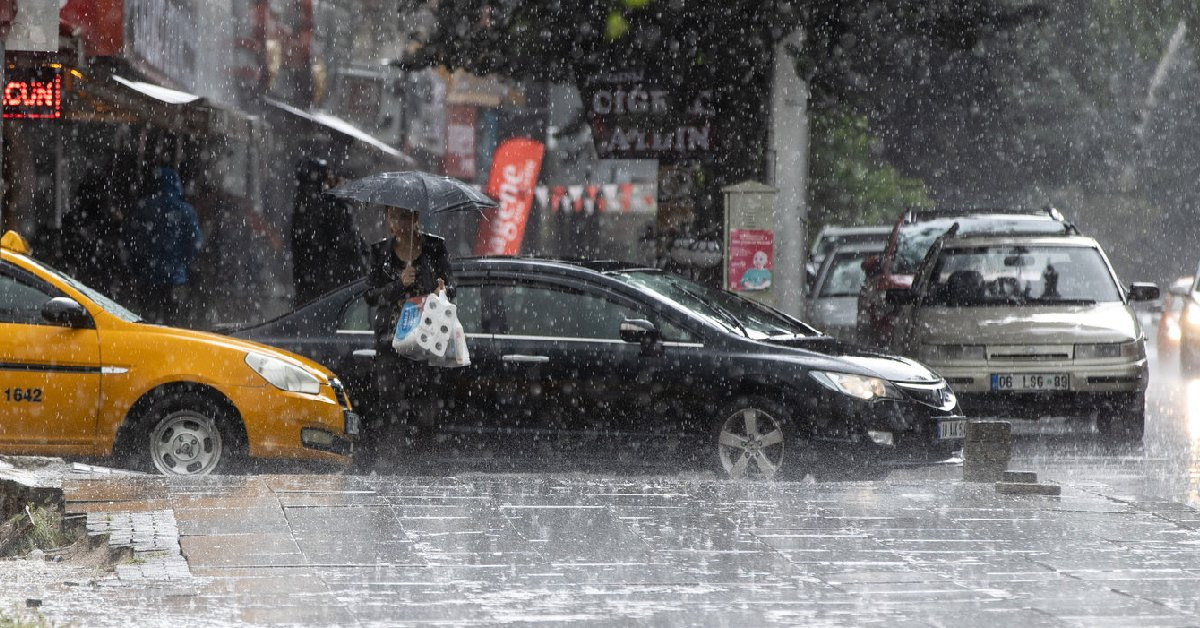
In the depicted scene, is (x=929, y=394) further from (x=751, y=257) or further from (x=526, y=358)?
(x=751, y=257)

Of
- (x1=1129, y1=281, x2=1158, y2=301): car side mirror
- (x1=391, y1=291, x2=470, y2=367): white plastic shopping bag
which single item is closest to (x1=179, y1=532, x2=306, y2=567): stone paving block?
(x1=391, y1=291, x2=470, y2=367): white plastic shopping bag

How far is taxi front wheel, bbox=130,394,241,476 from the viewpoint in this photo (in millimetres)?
10680

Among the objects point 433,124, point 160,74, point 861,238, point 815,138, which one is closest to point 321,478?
point 160,74

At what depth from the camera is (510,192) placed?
35.0 m

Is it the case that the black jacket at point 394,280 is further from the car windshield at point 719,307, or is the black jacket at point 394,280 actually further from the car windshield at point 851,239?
the car windshield at point 851,239

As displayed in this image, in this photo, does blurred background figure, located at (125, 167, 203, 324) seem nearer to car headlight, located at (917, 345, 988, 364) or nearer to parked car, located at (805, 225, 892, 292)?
parked car, located at (805, 225, 892, 292)

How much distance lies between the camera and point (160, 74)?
64.3ft

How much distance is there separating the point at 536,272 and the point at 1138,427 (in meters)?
5.15

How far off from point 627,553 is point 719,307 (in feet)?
14.7

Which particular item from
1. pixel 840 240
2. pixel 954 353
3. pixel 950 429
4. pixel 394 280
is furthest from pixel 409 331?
pixel 840 240

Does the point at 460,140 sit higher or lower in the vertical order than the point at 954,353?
higher

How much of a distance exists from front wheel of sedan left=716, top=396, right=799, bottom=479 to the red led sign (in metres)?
8.03

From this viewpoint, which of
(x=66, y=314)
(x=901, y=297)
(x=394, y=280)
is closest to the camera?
(x=66, y=314)

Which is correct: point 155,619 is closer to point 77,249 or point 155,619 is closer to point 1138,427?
point 1138,427
